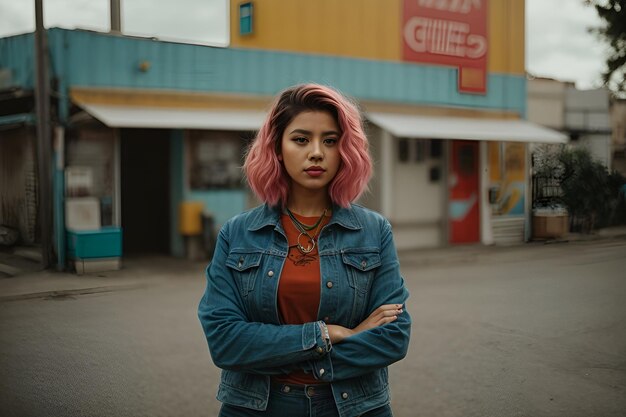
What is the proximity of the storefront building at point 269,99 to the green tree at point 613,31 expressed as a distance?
2.39 m

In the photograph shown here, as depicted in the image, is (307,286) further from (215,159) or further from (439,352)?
(215,159)

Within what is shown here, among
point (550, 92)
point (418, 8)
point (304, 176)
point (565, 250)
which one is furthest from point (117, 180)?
point (304, 176)

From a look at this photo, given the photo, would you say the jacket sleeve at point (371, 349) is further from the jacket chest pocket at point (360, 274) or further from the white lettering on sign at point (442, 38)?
the white lettering on sign at point (442, 38)

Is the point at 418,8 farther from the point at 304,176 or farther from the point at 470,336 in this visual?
the point at 304,176

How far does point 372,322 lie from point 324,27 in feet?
30.8

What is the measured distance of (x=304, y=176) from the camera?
6.88 feet

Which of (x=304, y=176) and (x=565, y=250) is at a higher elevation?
(x=304, y=176)

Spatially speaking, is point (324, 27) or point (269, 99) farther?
point (324, 27)

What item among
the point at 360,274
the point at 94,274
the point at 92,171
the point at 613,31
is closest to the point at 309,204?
the point at 360,274

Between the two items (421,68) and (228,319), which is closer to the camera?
(228,319)

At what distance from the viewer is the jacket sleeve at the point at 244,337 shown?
2.00 metres

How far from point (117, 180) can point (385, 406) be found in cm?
717

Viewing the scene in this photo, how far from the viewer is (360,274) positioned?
6.93 ft

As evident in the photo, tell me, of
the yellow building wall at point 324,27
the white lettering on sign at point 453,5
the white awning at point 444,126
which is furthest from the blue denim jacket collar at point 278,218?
the yellow building wall at point 324,27
